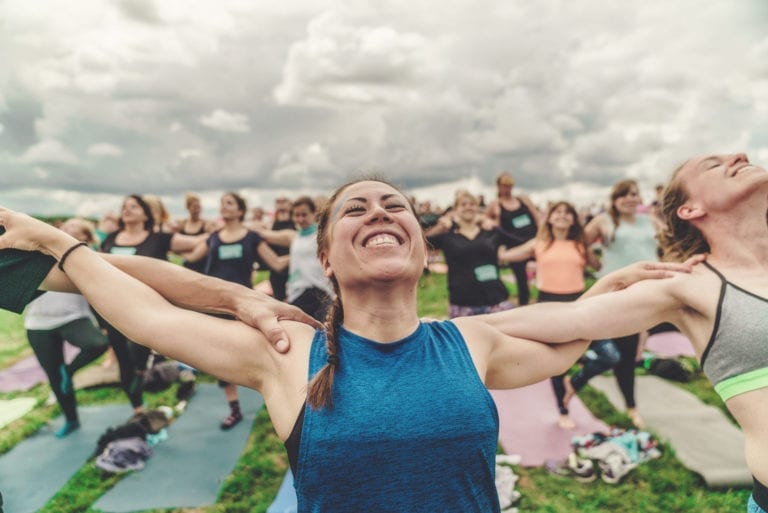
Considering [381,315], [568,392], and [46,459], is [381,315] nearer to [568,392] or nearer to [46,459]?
[568,392]

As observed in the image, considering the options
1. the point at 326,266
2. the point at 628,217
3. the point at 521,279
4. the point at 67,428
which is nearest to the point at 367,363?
the point at 326,266

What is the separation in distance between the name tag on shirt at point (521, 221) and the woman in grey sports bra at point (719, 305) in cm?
455

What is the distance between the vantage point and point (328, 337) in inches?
58.6

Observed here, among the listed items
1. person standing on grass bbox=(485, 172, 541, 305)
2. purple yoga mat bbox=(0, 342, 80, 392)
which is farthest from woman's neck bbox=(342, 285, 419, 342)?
purple yoga mat bbox=(0, 342, 80, 392)

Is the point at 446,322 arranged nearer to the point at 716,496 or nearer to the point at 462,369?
the point at 462,369

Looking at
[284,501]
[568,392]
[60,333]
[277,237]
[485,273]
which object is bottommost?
[284,501]

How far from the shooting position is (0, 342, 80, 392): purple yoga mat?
20.5 feet

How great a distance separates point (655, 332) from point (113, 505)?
7181mm

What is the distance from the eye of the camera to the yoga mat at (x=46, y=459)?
12.6 feet

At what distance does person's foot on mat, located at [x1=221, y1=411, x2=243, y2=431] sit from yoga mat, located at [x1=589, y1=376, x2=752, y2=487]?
4.07m

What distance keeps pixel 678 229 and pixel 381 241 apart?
Result: 148 cm

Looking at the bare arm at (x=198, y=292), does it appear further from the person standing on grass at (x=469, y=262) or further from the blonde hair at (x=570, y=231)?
the blonde hair at (x=570, y=231)

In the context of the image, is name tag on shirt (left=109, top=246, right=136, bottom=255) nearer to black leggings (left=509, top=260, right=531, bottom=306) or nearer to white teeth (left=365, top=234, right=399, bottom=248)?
white teeth (left=365, top=234, right=399, bottom=248)

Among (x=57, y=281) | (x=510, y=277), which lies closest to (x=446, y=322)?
(x=57, y=281)
